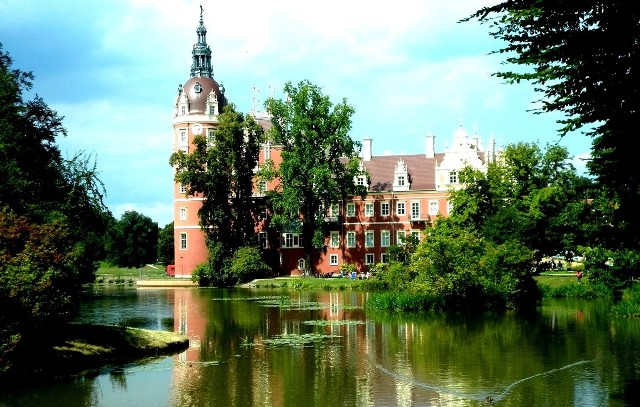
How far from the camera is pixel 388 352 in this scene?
21.3m

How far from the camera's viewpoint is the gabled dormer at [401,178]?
7006cm

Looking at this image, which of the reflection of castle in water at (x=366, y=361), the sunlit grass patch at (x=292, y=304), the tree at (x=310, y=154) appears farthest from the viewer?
A: the tree at (x=310, y=154)

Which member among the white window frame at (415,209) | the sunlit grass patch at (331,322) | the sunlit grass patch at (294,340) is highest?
the white window frame at (415,209)

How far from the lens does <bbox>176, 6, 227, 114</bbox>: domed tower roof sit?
72625 millimetres

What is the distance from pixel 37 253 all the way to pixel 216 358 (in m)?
5.35

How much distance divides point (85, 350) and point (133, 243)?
88.8 m

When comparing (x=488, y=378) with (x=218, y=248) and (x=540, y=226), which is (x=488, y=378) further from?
(x=218, y=248)

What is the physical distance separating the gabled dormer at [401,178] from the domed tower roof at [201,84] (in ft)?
59.1

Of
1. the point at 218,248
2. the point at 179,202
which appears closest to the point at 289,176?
the point at 218,248

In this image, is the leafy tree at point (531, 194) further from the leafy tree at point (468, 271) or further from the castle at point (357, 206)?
the castle at point (357, 206)

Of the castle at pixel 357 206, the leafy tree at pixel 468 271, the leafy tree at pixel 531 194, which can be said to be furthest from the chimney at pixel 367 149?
the leafy tree at pixel 468 271

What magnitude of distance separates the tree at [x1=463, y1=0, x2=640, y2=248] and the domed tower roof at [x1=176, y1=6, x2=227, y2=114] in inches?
2490

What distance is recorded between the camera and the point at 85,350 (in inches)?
782

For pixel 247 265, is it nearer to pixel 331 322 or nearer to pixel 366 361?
pixel 331 322
